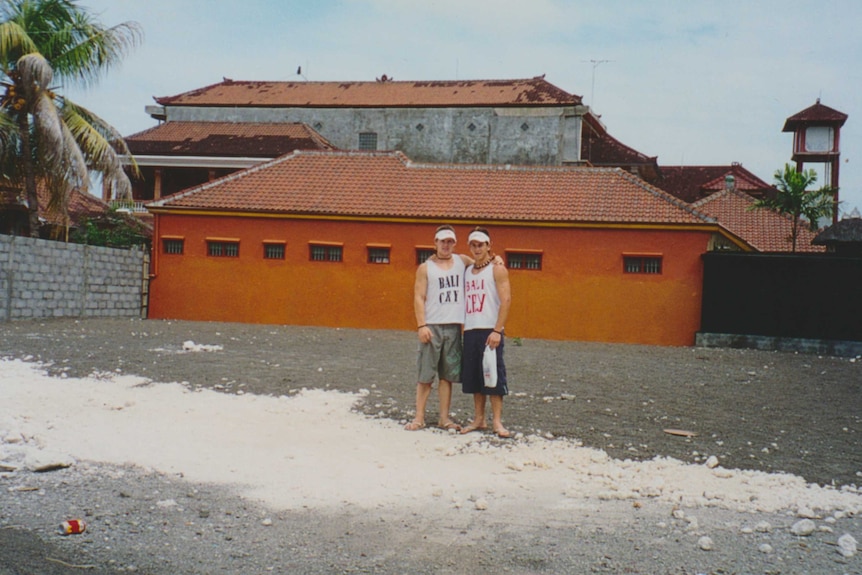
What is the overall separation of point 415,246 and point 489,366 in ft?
49.0

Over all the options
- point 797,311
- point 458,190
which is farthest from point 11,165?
point 797,311

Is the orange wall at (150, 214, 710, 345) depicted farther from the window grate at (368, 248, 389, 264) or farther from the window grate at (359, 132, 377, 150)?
the window grate at (359, 132, 377, 150)

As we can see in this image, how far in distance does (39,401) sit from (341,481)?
393 cm

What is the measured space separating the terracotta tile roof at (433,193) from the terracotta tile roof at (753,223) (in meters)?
8.21

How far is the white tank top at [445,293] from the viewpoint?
724cm

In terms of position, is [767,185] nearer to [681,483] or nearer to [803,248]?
[803,248]

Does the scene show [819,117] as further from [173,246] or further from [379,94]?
[173,246]

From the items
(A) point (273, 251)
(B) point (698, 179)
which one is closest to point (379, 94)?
(A) point (273, 251)

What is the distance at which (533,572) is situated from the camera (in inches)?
151

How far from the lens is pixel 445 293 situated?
728cm

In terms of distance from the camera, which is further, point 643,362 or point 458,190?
point 458,190

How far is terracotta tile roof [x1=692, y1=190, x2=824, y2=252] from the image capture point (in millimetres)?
28750

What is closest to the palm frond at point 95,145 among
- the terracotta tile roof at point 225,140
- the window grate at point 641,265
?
the terracotta tile roof at point 225,140

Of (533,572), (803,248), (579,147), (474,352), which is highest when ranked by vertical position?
(579,147)
